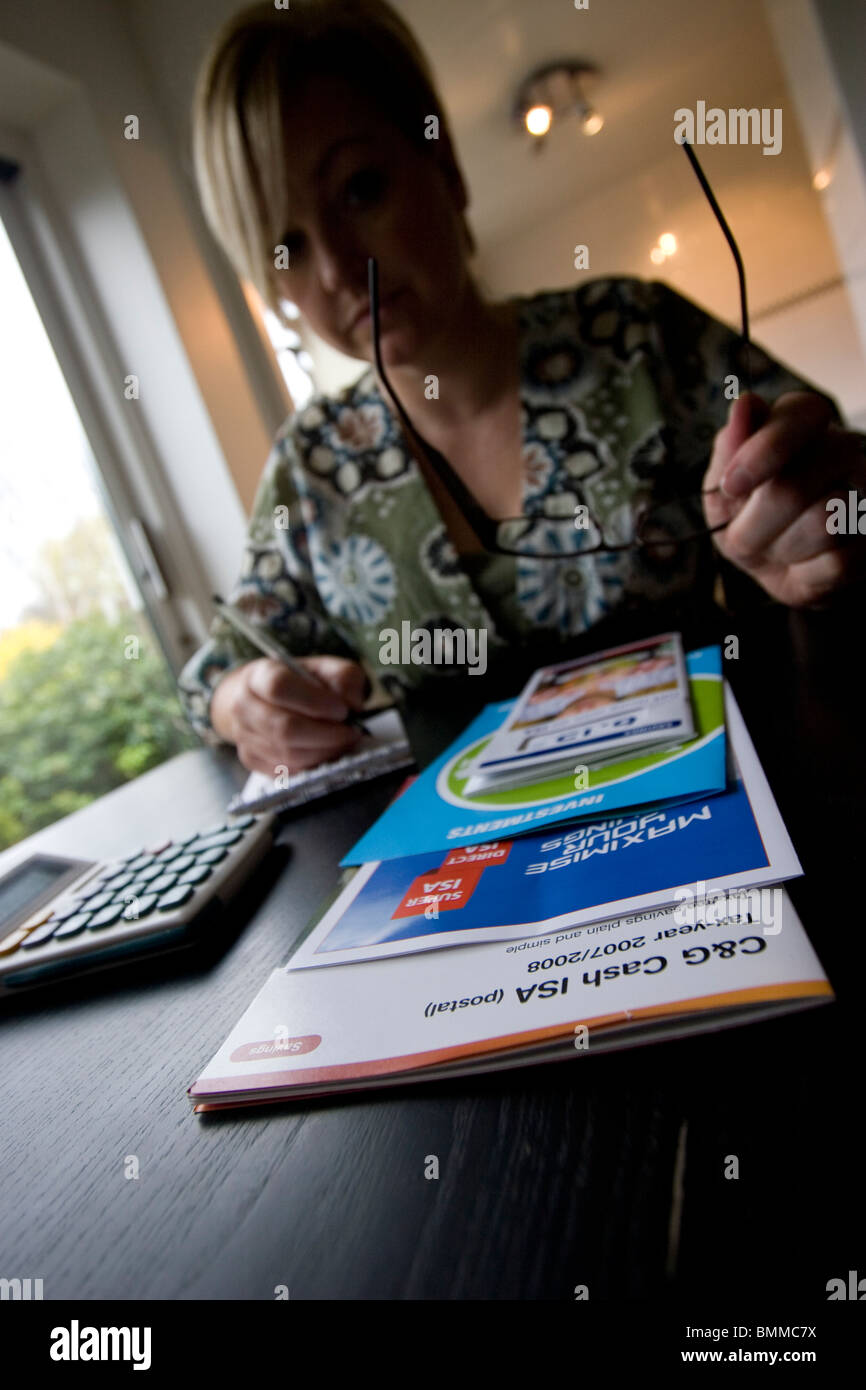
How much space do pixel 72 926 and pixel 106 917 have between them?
0.02 meters

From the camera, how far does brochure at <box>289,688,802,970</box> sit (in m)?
0.26

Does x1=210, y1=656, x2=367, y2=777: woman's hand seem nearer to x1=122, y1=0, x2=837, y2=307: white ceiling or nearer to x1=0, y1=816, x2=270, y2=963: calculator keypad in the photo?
x1=0, y1=816, x2=270, y2=963: calculator keypad

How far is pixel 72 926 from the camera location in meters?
0.40

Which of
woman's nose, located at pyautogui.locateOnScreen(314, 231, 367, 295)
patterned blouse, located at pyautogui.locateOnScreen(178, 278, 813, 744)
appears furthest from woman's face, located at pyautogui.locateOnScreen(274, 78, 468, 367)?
patterned blouse, located at pyautogui.locateOnScreen(178, 278, 813, 744)

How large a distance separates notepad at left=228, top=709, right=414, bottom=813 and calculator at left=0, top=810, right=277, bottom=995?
0.06 m

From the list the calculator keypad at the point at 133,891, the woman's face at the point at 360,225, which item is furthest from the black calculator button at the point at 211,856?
the woman's face at the point at 360,225

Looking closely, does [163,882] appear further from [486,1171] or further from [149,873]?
[486,1171]

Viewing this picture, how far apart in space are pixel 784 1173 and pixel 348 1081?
12cm

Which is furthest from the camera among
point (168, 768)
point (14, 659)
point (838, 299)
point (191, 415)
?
point (838, 299)

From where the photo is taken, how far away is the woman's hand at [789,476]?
0.49 m

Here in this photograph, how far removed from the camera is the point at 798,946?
209 millimetres

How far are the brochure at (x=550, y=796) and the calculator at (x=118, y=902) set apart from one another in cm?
8
